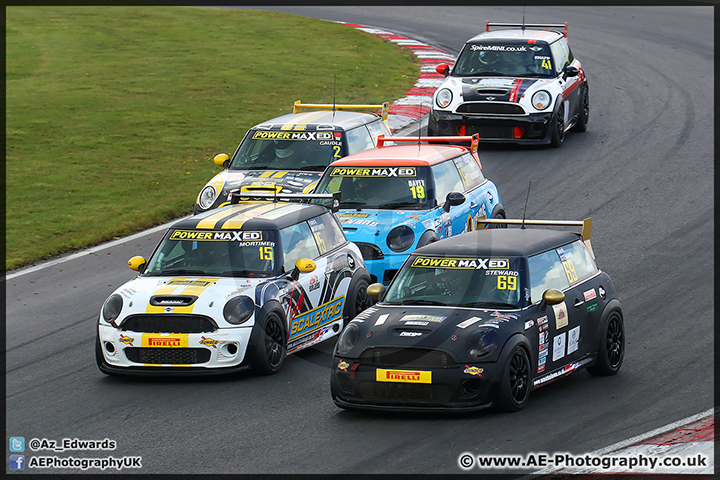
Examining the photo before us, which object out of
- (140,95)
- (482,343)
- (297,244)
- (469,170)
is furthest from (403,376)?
(140,95)

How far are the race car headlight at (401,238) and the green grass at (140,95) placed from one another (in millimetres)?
5564

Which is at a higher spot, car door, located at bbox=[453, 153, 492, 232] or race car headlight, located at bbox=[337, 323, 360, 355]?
car door, located at bbox=[453, 153, 492, 232]

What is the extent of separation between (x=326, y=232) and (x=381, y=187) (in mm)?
2017

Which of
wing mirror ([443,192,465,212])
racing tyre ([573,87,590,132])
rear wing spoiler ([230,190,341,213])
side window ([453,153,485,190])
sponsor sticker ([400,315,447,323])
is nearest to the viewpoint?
sponsor sticker ([400,315,447,323])

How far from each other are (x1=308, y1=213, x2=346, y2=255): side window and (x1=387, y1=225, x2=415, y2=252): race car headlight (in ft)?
2.73

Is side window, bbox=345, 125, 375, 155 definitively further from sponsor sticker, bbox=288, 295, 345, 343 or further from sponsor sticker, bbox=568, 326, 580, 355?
sponsor sticker, bbox=568, 326, 580, 355

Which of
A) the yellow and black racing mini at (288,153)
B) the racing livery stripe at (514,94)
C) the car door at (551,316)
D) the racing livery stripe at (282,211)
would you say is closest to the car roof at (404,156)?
the yellow and black racing mini at (288,153)

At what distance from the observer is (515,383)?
371 inches

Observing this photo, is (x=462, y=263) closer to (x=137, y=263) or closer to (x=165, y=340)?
(x=165, y=340)

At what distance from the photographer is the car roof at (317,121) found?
55.3 feet

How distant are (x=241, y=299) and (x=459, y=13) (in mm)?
26176

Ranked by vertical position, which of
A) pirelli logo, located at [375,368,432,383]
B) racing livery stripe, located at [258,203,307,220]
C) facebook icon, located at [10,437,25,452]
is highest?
racing livery stripe, located at [258,203,307,220]

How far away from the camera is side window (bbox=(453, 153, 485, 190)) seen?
1501cm

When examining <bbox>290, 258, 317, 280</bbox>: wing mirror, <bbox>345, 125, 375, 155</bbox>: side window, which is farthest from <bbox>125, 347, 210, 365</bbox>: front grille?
<bbox>345, 125, 375, 155</bbox>: side window
